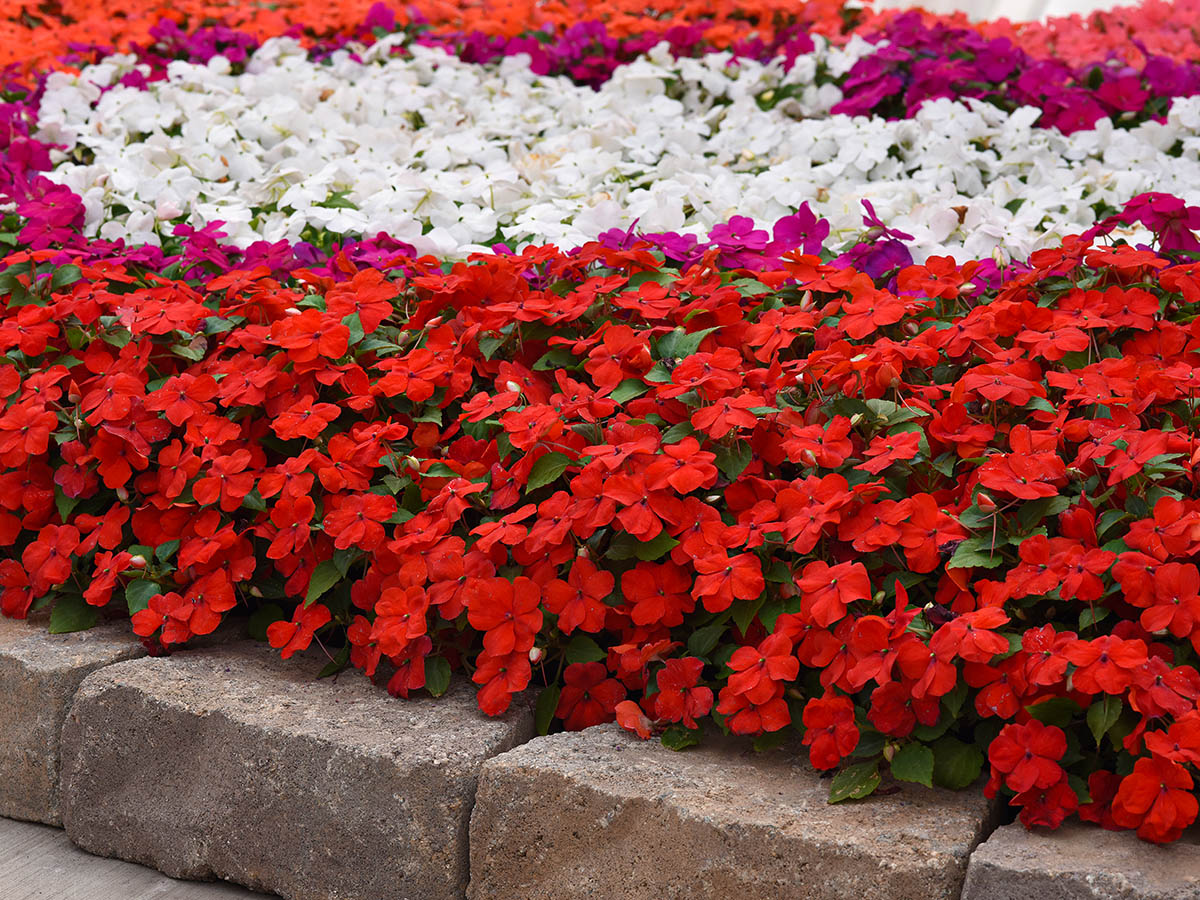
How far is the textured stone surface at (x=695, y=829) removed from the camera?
1.28m

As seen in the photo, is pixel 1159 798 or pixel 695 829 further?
pixel 695 829

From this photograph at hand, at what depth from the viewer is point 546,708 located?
5.26 feet

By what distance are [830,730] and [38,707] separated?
3.50ft

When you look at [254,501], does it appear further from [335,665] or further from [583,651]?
[583,651]

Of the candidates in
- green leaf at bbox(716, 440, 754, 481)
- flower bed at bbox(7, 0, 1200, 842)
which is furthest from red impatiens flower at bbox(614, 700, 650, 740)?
green leaf at bbox(716, 440, 754, 481)

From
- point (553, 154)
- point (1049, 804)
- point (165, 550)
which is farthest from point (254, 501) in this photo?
point (553, 154)

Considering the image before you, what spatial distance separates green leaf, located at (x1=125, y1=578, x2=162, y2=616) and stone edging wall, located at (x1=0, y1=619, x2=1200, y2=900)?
63 mm

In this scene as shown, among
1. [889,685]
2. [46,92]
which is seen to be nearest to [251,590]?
[889,685]

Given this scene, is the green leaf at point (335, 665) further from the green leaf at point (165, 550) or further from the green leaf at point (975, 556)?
the green leaf at point (975, 556)

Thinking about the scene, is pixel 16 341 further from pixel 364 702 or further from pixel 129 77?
pixel 129 77

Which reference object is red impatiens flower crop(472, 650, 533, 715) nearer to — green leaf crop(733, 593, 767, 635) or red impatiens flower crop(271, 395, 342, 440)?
green leaf crop(733, 593, 767, 635)

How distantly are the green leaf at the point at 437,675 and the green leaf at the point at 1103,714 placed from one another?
30.7 inches

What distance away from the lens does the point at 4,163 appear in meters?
2.95

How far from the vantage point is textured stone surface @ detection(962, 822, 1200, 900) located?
1.17 m
